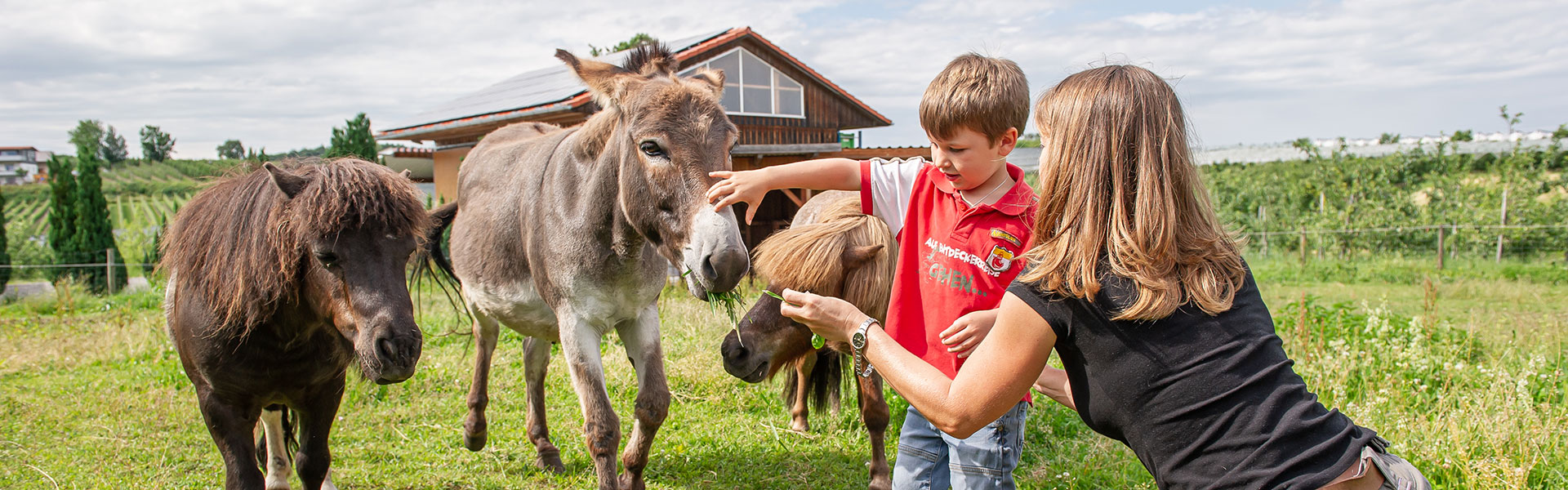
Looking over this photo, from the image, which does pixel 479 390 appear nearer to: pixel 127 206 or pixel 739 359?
pixel 739 359

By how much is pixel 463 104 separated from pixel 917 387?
63.9 ft

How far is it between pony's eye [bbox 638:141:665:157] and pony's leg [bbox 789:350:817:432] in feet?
7.50

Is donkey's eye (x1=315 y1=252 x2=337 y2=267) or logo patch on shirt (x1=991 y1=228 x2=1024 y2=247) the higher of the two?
logo patch on shirt (x1=991 y1=228 x2=1024 y2=247)

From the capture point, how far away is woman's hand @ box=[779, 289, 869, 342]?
1.90 m

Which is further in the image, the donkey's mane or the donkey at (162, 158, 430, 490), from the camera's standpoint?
the donkey's mane

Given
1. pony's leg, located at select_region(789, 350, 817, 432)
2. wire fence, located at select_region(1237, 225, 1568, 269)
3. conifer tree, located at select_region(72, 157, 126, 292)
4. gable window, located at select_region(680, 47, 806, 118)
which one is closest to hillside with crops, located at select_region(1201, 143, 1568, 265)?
wire fence, located at select_region(1237, 225, 1568, 269)

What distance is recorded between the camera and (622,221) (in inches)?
126

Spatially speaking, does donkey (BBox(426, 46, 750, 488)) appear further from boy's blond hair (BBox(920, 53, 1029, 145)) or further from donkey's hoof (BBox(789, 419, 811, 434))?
donkey's hoof (BBox(789, 419, 811, 434))

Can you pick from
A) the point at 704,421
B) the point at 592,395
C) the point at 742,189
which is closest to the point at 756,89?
the point at 704,421

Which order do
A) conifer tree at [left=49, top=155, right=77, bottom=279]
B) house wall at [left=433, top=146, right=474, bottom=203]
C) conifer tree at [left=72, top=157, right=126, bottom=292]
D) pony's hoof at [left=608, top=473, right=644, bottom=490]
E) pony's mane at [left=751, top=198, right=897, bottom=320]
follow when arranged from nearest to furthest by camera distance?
pony's mane at [left=751, top=198, right=897, bottom=320]
pony's hoof at [left=608, top=473, right=644, bottom=490]
conifer tree at [left=72, top=157, right=126, bottom=292]
conifer tree at [left=49, top=155, right=77, bottom=279]
house wall at [left=433, top=146, right=474, bottom=203]

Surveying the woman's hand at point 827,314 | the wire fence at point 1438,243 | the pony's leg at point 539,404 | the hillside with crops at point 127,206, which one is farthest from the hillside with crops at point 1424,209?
the hillside with crops at point 127,206

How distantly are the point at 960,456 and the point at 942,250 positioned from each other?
636 millimetres

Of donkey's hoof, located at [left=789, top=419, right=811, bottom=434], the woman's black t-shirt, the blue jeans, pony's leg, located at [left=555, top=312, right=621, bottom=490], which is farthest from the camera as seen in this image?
donkey's hoof, located at [left=789, top=419, right=811, bottom=434]

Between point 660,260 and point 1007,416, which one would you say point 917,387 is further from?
point 660,260
